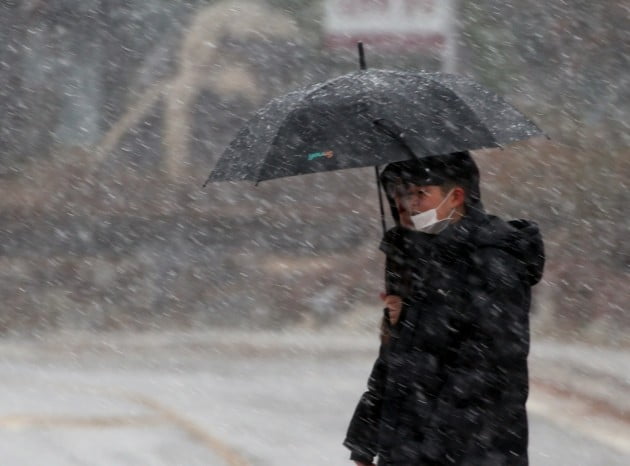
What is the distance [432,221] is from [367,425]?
62 cm

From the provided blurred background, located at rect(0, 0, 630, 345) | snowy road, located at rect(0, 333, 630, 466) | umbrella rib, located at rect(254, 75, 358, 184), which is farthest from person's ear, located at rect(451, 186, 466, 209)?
blurred background, located at rect(0, 0, 630, 345)

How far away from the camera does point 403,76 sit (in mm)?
3434

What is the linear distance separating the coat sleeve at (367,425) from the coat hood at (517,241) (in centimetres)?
44

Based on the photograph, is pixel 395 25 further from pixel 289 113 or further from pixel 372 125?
pixel 372 125

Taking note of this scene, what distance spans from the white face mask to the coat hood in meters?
0.10

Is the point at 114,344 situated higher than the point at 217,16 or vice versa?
the point at 217,16

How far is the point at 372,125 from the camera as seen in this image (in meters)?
3.23

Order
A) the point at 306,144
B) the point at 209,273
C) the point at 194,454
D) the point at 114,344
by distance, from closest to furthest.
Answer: the point at 306,144 → the point at 194,454 → the point at 114,344 → the point at 209,273

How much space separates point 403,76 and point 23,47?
41.0ft

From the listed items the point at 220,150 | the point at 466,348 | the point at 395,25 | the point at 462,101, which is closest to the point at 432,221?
the point at 466,348

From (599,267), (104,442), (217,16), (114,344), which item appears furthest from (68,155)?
(104,442)

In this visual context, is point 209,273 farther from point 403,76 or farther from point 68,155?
point 403,76

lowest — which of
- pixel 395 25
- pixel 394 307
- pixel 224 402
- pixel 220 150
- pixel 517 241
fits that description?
pixel 220 150

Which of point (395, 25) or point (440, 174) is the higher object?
point (440, 174)
